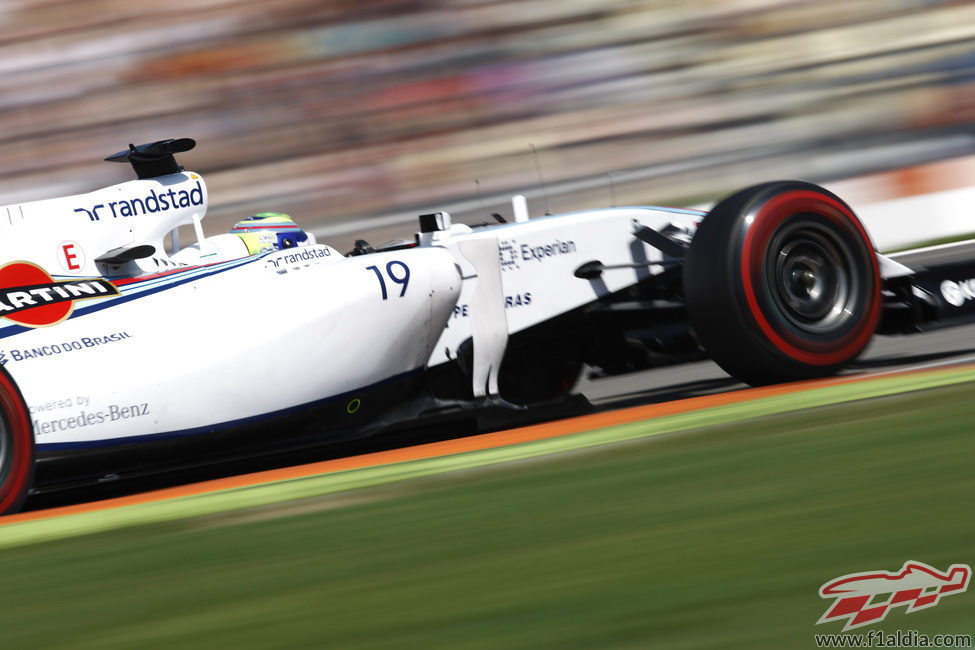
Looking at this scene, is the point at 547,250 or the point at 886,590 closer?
the point at 886,590

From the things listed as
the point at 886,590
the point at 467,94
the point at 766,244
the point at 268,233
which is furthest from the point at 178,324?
the point at 467,94

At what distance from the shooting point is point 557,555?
263 cm

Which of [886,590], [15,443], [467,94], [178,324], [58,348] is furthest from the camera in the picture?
[467,94]

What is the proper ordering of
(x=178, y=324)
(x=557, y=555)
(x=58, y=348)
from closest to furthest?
(x=557, y=555) < (x=58, y=348) < (x=178, y=324)

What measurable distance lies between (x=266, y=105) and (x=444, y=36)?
171 centimetres

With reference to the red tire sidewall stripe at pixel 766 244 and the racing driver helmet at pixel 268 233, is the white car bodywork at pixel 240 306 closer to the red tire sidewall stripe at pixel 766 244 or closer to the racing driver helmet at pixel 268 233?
the racing driver helmet at pixel 268 233

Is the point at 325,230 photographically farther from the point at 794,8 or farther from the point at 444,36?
the point at 794,8

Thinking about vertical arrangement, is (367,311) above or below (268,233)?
below

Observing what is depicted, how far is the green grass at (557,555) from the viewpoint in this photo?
7.33 ft

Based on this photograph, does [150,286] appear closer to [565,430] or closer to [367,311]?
[367,311]

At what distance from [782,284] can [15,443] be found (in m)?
2.90

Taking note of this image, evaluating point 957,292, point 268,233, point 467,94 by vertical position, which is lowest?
point 957,292

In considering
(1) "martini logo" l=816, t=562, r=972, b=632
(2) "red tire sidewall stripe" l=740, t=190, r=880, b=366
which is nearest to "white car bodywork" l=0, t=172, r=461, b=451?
(2) "red tire sidewall stripe" l=740, t=190, r=880, b=366

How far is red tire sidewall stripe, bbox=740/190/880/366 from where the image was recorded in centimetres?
461
